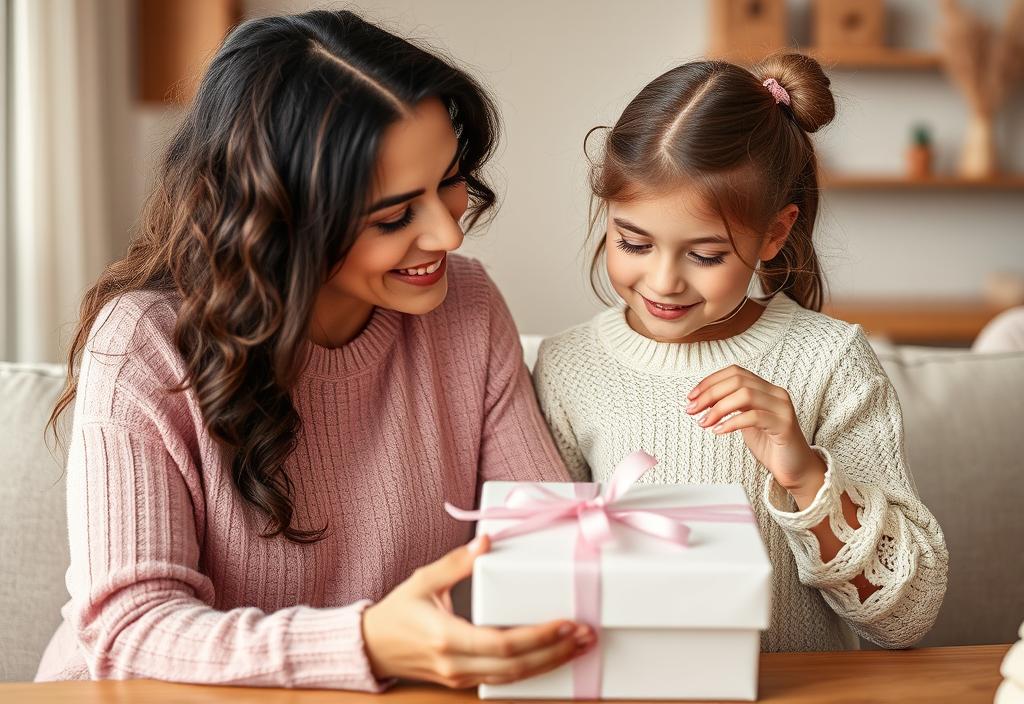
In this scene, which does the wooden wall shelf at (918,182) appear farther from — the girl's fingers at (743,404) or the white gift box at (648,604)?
the white gift box at (648,604)

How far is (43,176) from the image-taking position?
10.7 feet

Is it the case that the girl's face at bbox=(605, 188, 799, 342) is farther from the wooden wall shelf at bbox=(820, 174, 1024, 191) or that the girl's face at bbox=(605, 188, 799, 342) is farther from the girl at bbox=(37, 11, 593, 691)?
the wooden wall shelf at bbox=(820, 174, 1024, 191)

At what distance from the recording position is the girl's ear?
139 cm

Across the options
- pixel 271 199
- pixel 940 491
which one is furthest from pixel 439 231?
pixel 940 491

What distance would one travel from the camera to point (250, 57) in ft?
3.93

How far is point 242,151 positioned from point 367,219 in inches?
5.9

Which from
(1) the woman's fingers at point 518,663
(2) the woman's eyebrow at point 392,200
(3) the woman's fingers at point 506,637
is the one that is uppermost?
(2) the woman's eyebrow at point 392,200

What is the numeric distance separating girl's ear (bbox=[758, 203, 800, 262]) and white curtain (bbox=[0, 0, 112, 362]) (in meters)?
2.38

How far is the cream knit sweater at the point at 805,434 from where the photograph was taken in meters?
1.21

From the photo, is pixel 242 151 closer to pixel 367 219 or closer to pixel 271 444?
pixel 367 219

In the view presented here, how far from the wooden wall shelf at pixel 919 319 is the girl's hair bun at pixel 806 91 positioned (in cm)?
254

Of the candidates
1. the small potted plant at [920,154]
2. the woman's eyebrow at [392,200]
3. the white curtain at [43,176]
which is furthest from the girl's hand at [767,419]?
the small potted plant at [920,154]

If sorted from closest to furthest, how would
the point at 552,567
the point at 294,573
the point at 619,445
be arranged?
the point at 552,567, the point at 294,573, the point at 619,445

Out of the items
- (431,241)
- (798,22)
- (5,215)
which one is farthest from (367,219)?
(798,22)
